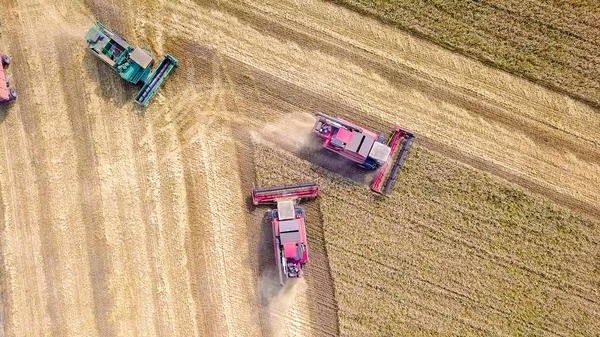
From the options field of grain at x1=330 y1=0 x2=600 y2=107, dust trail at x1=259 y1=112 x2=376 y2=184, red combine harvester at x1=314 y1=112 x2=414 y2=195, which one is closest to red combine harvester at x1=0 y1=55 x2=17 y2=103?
dust trail at x1=259 y1=112 x2=376 y2=184

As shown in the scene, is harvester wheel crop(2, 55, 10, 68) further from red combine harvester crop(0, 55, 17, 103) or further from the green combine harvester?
the green combine harvester

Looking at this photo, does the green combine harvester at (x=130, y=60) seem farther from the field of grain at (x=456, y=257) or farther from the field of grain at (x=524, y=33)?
the field of grain at (x=524, y=33)

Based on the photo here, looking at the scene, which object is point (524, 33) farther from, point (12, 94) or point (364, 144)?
point (12, 94)

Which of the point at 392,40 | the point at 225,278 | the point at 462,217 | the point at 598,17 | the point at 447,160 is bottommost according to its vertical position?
the point at 225,278

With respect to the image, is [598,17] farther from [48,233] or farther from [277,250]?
[48,233]

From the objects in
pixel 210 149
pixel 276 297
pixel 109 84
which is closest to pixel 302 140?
pixel 210 149

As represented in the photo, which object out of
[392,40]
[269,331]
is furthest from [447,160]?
[269,331]
